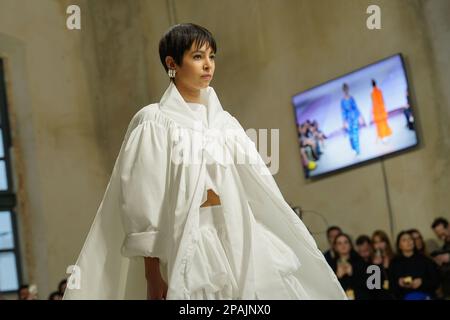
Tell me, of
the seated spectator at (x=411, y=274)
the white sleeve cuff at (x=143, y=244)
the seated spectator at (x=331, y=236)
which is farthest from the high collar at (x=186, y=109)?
the seated spectator at (x=331, y=236)

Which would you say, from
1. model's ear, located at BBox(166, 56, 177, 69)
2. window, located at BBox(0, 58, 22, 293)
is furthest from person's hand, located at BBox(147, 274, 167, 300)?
window, located at BBox(0, 58, 22, 293)

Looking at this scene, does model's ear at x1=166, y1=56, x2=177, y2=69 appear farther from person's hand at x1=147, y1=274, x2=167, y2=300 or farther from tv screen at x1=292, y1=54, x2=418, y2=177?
tv screen at x1=292, y1=54, x2=418, y2=177

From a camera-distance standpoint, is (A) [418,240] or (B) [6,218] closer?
(A) [418,240]

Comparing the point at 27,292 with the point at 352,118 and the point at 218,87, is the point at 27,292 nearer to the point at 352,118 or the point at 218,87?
the point at 218,87

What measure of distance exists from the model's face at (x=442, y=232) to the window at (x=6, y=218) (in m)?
5.08

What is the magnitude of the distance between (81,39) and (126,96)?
0.99m

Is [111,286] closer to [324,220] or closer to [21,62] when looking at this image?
[324,220]

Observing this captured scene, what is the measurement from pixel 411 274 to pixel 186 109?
4.64 m

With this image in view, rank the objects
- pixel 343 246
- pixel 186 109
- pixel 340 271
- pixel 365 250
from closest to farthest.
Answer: pixel 186 109 → pixel 340 271 → pixel 343 246 → pixel 365 250

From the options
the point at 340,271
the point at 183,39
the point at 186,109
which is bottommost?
the point at 340,271

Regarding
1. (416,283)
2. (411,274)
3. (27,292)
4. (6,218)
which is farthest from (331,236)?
(6,218)

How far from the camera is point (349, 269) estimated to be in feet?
25.3

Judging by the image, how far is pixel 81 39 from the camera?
448 inches

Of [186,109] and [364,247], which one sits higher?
[186,109]
